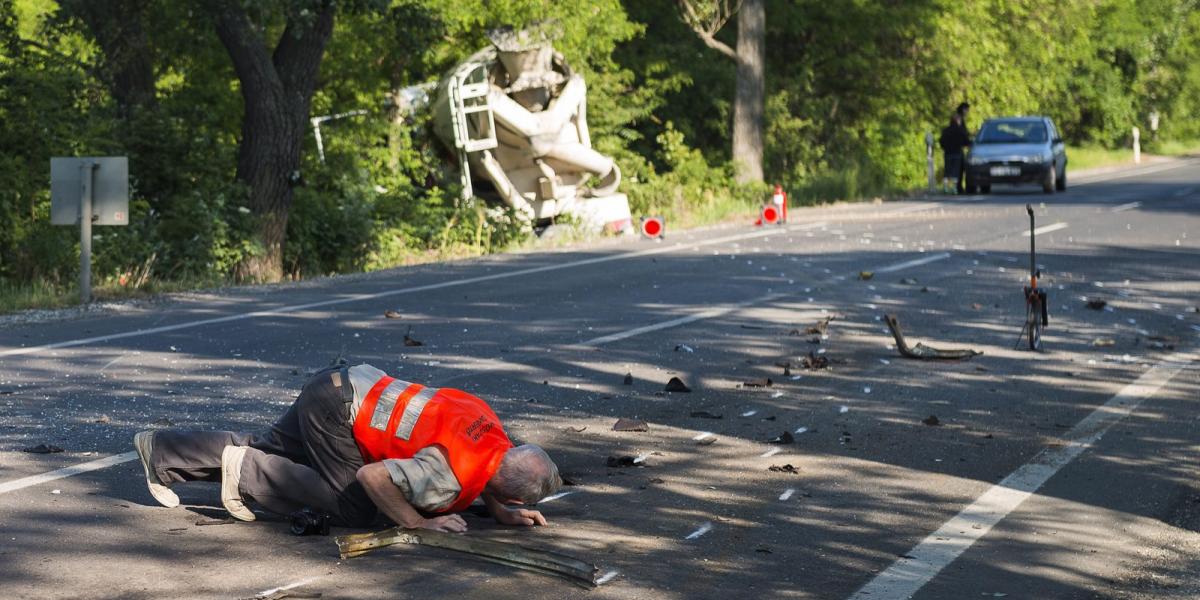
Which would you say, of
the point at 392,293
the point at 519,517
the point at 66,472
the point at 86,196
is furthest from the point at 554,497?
the point at 86,196

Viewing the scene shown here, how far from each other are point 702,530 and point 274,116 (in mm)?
15737

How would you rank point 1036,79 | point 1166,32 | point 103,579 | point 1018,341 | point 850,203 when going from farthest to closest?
point 1166,32, point 1036,79, point 850,203, point 1018,341, point 103,579

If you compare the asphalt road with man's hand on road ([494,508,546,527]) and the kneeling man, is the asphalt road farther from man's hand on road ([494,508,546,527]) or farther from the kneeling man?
the kneeling man

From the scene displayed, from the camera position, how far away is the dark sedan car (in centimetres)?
3512

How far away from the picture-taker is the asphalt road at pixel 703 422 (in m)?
5.73

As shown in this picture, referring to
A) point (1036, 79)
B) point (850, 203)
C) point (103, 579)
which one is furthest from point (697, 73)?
point (103, 579)

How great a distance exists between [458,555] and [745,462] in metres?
2.17

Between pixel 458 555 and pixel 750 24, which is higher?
pixel 750 24

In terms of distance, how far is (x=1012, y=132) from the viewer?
3697cm

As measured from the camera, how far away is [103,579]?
5.43 m

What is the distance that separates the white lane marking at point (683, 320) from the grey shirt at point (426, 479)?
577cm

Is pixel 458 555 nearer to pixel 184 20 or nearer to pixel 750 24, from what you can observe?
pixel 184 20

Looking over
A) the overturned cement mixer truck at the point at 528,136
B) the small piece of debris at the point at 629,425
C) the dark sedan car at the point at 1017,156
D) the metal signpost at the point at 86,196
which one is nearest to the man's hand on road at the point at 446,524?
the small piece of debris at the point at 629,425

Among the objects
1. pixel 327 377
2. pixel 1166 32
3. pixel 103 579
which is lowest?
pixel 103 579
